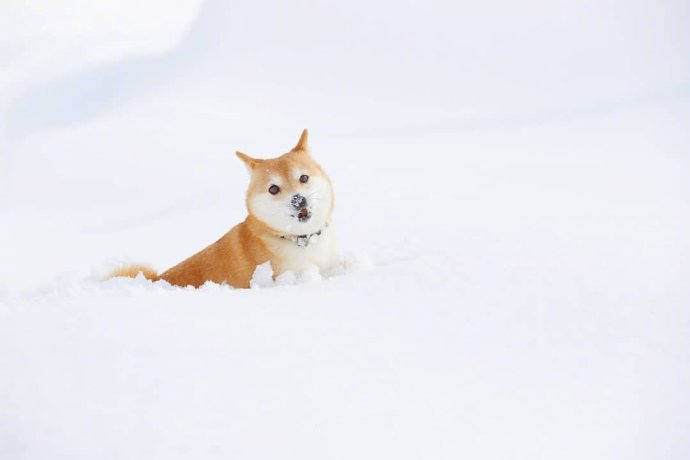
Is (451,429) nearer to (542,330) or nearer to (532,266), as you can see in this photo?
(542,330)

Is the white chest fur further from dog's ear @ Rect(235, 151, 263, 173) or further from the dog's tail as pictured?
the dog's tail

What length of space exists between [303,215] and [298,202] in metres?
0.10

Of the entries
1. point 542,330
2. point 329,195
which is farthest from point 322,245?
point 542,330

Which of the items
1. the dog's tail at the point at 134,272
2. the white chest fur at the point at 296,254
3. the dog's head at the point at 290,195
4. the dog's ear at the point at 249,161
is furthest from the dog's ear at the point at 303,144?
the dog's tail at the point at 134,272

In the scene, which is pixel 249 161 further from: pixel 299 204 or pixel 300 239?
pixel 300 239

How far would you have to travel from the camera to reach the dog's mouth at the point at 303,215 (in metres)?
4.74

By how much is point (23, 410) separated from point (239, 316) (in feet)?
3.75

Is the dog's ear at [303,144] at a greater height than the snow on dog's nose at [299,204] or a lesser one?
greater

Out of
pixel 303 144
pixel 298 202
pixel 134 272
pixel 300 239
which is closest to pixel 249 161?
pixel 303 144

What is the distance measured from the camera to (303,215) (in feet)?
15.6

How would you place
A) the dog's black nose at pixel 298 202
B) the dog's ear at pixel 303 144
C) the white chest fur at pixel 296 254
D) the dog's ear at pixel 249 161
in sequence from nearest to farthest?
the dog's black nose at pixel 298 202
the white chest fur at pixel 296 254
the dog's ear at pixel 249 161
the dog's ear at pixel 303 144

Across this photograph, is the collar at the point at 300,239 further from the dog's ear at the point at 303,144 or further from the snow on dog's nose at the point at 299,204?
the dog's ear at the point at 303,144

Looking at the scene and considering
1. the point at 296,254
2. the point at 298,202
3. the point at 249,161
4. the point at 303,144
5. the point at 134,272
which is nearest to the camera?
the point at 298,202

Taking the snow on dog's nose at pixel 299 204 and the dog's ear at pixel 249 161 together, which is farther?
the dog's ear at pixel 249 161
